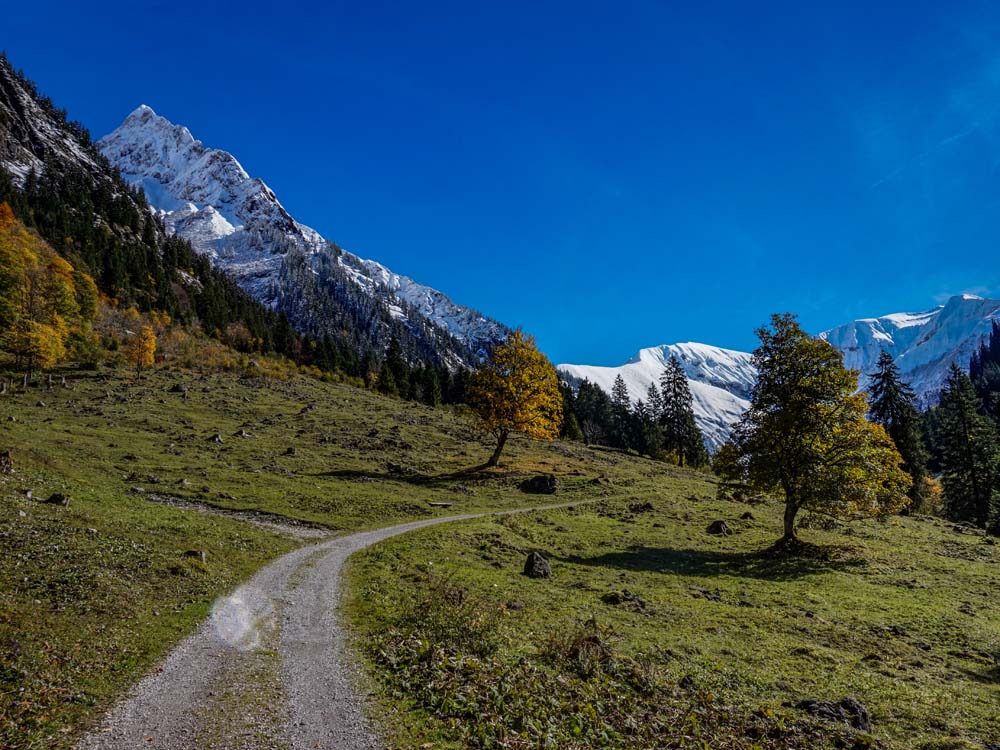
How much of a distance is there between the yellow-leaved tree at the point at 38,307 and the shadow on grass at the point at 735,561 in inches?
3181

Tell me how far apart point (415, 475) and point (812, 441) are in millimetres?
37233

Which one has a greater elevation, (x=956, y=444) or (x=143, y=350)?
(x=956, y=444)

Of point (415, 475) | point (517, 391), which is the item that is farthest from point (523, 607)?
point (517, 391)

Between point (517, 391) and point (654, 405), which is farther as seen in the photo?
point (654, 405)

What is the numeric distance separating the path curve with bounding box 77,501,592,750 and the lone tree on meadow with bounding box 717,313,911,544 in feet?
96.0

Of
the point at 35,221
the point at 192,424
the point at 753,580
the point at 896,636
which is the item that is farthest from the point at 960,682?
the point at 35,221

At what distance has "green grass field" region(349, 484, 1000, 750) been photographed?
11664mm

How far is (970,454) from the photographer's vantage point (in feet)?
215

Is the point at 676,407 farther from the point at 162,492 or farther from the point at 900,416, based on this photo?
the point at 162,492

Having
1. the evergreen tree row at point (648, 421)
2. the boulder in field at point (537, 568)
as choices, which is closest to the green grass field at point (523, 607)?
the boulder in field at point (537, 568)

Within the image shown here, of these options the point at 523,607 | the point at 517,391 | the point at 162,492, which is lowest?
the point at 162,492

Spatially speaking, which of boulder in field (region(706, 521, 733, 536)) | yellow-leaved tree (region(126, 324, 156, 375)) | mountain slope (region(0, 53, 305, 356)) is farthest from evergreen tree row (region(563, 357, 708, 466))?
mountain slope (region(0, 53, 305, 356))

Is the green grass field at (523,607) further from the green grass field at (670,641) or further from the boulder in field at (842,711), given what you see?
the boulder in field at (842,711)

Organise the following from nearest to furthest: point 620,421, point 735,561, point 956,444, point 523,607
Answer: point 523,607
point 735,561
point 956,444
point 620,421
